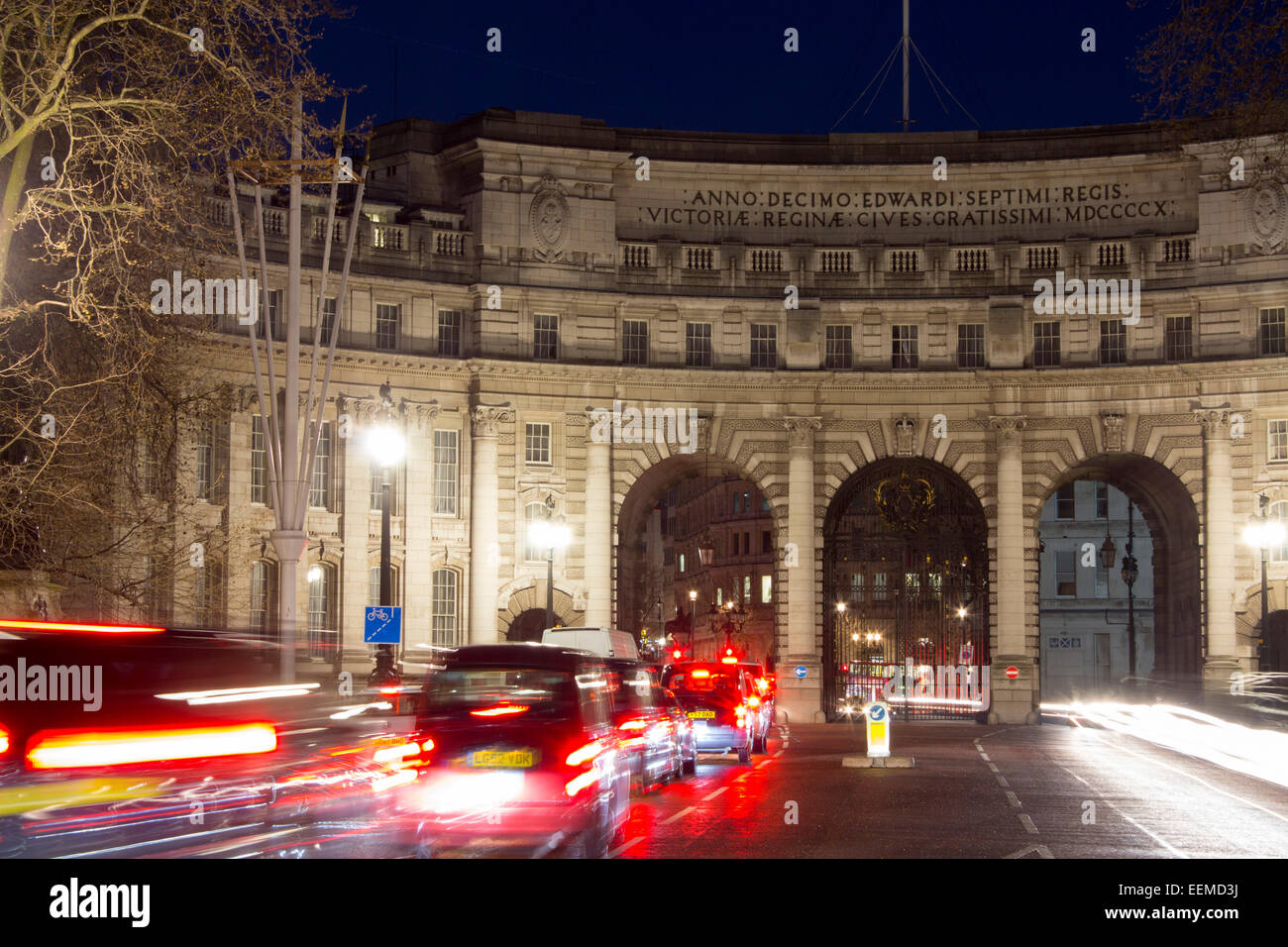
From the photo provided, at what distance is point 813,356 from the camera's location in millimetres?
61625

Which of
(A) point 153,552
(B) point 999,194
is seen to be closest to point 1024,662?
(B) point 999,194

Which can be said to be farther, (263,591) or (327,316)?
(327,316)

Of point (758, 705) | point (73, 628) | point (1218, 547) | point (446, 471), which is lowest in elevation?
point (758, 705)

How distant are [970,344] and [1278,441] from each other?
37.4 ft

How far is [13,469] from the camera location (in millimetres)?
21531

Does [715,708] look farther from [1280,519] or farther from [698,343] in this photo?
[1280,519]

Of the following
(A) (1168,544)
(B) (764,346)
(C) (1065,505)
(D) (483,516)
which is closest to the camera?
(D) (483,516)

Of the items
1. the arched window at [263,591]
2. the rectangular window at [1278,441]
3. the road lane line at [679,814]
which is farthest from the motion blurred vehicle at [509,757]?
the rectangular window at [1278,441]

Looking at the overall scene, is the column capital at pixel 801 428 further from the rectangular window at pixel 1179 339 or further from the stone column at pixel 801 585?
the rectangular window at pixel 1179 339

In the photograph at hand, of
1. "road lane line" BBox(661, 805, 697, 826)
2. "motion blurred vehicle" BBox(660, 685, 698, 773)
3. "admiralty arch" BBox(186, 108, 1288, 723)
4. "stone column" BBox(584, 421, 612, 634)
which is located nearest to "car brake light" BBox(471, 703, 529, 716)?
"road lane line" BBox(661, 805, 697, 826)

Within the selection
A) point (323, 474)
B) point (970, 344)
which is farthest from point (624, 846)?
point (970, 344)

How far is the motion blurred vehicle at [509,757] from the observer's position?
17453 millimetres
